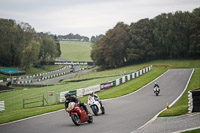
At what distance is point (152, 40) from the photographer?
10438 centimetres

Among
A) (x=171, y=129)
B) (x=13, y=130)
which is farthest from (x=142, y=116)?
(x=13, y=130)

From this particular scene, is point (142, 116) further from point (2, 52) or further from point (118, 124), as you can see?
point (2, 52)

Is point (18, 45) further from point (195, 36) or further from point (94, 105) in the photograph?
point (94, 105)

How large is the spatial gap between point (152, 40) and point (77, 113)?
91.2 meters

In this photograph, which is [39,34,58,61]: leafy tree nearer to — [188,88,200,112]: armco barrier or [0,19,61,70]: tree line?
[0,19,61,70]: tree line

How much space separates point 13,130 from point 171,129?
7505 mm

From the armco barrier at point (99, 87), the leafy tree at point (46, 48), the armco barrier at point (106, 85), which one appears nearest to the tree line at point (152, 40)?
the leafy tree at point (46, 48)

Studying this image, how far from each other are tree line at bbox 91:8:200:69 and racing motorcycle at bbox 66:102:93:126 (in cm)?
8326

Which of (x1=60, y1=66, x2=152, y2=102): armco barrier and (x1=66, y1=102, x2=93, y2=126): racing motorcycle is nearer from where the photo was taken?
(x1=66, y1=102, x2=93, y2=126): racing motorcycle

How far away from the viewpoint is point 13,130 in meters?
15.3

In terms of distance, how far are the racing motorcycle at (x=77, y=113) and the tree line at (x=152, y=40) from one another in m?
83.3

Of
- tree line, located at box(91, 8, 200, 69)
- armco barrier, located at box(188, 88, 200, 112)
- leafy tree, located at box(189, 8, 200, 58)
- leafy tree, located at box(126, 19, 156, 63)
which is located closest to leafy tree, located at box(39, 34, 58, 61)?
tree line, located at box(91, 8, 200, 69)

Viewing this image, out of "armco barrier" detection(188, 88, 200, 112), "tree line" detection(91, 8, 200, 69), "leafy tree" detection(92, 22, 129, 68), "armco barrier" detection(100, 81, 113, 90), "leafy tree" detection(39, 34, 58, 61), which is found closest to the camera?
"armco barrier" detection(188, 88, 200, 112)

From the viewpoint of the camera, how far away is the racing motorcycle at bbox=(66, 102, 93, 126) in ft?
50.2
